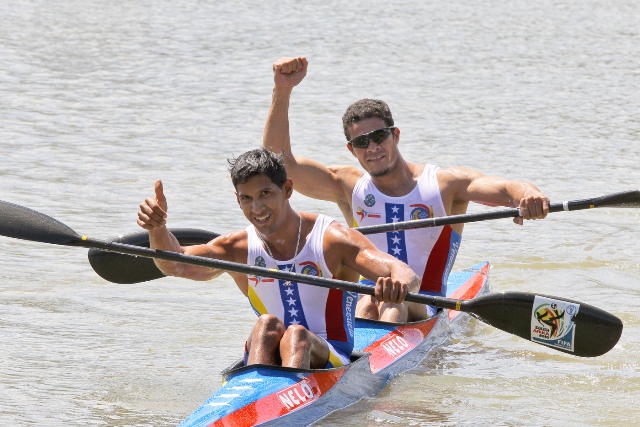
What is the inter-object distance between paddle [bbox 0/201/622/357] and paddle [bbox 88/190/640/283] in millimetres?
516

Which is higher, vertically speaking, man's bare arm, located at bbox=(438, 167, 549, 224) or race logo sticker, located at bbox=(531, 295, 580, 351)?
man's bare arm, located at bbox=(438, 167, 549, 224)

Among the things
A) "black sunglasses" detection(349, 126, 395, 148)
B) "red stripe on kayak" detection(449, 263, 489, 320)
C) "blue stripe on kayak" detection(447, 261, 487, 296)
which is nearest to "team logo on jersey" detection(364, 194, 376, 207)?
"black sunglasses" detection(349, 126, 395, 148)

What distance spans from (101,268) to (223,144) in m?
8.05

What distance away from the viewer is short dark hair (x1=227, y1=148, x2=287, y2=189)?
5.38 meters

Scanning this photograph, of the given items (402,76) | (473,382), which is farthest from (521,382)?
(402,76)

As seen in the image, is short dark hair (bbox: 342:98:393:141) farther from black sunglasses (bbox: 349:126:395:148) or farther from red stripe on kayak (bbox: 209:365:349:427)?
red stripe on kayak (bbox: 209:365:349:427)

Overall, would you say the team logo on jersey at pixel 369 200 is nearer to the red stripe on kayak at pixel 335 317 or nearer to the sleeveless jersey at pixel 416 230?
the sleeveless jersey at pixel 416 230

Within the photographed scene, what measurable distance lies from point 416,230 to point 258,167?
2.22m

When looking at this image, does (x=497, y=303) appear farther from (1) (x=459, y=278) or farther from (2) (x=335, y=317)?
(1) (x=459, y=278)

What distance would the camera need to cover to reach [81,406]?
6.26 metres

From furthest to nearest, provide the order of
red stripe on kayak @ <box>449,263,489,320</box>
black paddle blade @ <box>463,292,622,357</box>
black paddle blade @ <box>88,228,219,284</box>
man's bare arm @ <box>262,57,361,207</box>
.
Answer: red stripe on kayak @ <box>449,263,489,320</box>, man's bare arm @ <box>262,57,361,207</box>, black paddle blade @ <box>88,228,219,284</box>, black paddle blade @ <box>463,292,622,357</box>

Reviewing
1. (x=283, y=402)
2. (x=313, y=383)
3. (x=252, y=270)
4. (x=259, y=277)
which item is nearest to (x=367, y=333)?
A: (x=259, y=277)

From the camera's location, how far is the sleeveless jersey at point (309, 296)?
5.67 m

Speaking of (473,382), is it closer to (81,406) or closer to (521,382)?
(521,382)
